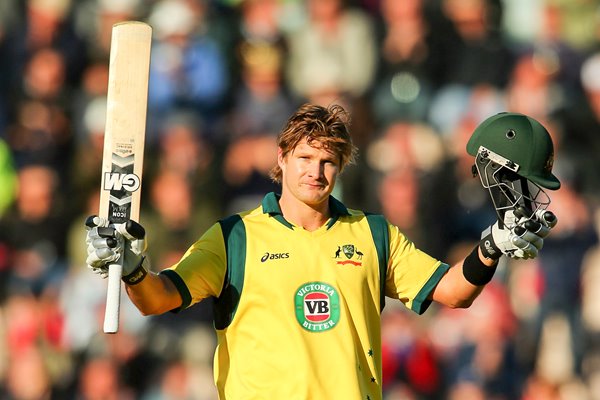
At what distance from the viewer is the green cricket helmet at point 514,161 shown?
4867 millimetres

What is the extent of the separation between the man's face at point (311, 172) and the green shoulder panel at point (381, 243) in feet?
0.97

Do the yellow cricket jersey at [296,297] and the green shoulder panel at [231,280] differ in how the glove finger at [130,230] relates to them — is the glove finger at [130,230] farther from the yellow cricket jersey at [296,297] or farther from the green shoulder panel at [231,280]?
the green shoulder panel at [231,280]

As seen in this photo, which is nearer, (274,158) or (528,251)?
(528,251)

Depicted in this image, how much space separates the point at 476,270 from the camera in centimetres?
498

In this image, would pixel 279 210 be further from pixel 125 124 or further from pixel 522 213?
pixel 522 213

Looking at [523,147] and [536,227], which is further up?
[523,147]

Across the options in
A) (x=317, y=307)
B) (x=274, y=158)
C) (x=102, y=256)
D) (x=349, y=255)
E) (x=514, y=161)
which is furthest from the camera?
(x=274, y=158)

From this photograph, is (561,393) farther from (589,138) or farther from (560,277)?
(589,138)

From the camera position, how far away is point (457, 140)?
956cm

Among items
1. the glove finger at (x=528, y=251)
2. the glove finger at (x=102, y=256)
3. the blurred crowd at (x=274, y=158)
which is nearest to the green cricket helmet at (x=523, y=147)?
the glove finger at (x=528, y=251)

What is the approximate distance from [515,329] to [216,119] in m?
2.92

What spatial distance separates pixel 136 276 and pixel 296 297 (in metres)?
0.67

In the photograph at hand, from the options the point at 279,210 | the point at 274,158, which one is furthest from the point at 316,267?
the point at 274,158

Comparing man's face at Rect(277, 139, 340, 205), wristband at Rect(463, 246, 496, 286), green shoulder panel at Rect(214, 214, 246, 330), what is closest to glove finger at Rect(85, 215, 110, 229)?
green shoulder panel at Rect(214, 214, 246, 330)
